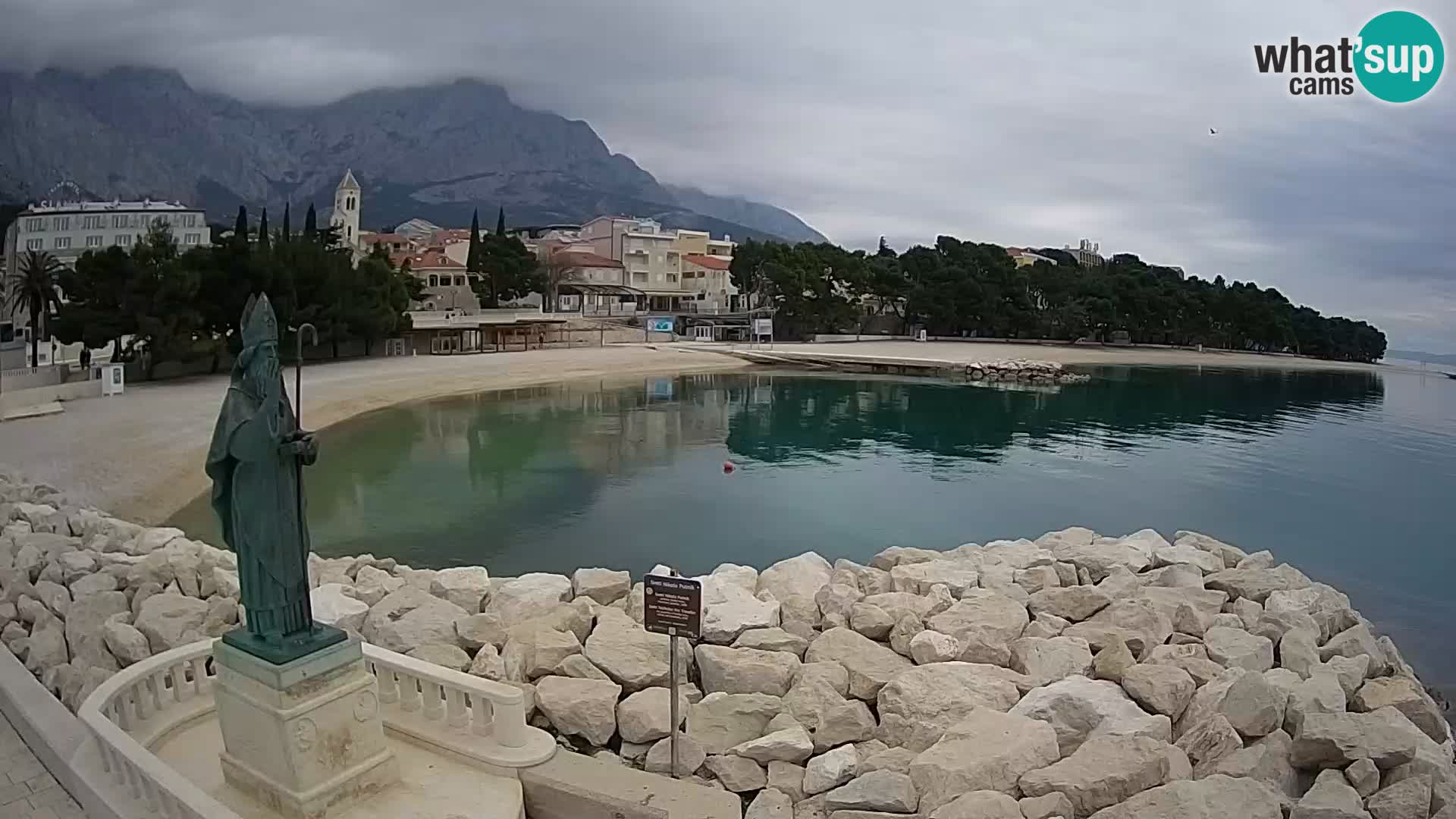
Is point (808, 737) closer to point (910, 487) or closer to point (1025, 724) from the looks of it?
point (1025, 724)

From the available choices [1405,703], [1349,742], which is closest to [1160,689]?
[1349,742]

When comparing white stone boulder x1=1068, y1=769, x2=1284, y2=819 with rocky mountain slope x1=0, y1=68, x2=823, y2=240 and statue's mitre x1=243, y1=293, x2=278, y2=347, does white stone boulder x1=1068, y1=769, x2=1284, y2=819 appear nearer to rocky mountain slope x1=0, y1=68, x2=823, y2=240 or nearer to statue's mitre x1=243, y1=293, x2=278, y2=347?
statue's mitre x1=243, y1=293, x2=278, y2=347

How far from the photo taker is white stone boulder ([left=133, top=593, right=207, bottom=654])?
6.21 metres

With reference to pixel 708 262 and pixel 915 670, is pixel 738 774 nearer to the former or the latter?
pixel 915 670

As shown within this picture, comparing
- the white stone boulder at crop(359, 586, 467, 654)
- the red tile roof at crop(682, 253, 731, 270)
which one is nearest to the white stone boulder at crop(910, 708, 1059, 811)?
the white stone boulder at crop(359, 586, 467, 654)

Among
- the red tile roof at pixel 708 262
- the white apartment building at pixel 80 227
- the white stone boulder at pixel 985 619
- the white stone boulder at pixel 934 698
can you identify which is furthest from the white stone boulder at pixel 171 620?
the red tile roof at pixel 708 262

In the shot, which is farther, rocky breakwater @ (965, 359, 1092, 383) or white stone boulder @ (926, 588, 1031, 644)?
rocky breakwater @ (965, 359, 1092, 383)

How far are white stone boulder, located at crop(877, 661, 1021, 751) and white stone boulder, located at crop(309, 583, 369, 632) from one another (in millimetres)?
3852

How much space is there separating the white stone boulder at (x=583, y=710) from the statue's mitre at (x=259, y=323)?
8.69 feet

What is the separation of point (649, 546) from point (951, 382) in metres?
29.3

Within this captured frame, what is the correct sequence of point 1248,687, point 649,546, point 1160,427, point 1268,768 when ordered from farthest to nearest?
1. point 1160,427
2. point 649,546
3. point 1248,687
4. point 1268,768

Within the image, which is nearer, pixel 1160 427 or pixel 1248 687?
pixel 1248 687

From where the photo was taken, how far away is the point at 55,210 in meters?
25.0

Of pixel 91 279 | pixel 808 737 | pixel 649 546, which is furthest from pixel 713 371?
pixel 808 737
